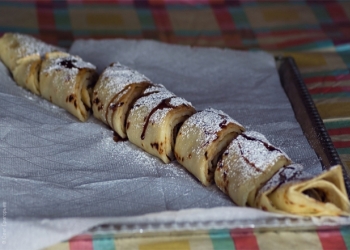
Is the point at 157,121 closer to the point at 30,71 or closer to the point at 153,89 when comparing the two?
the point at 153,89

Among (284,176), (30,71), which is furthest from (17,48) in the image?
(284,176)

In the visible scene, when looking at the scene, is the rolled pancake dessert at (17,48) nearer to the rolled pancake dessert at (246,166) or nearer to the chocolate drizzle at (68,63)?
the chocolate drizzle at (68,63)

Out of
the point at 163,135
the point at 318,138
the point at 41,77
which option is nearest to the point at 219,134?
the point at 163,135

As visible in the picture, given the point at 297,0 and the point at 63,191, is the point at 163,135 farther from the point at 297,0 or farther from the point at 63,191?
the point at 297,0

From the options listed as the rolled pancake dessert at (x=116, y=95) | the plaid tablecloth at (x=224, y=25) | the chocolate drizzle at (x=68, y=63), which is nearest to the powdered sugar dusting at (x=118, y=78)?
the rolled pancake dessert at (x=116, y=95)

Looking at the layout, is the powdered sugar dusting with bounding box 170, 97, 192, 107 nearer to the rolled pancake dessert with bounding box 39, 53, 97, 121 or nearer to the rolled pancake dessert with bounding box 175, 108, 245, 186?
the rolled pancake dessert with bounding box 175, 108, 245, 186
